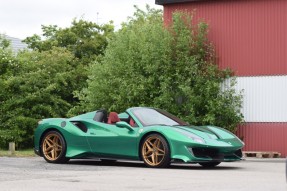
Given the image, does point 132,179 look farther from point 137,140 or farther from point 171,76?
point 171,76

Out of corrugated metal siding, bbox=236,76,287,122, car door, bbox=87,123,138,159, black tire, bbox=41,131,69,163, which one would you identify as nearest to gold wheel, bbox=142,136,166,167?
car door, bbox=87,123,138,159

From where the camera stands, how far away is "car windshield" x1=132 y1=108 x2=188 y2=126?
15445mm

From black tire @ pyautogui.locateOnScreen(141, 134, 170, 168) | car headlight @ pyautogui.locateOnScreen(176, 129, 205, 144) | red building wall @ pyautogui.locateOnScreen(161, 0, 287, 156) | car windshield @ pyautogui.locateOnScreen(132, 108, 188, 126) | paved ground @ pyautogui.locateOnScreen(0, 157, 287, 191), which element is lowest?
paved ground @ pyautogui.locateOnScreen(0, 157, 287, 191)

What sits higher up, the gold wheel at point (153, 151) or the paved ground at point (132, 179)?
the gold wheel at point (153, 151)

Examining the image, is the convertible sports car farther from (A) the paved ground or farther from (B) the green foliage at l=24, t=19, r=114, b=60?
(B) the green foliage at l=24, t=19, r=114, b=60

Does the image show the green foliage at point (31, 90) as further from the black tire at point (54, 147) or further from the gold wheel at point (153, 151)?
the gold wheel at point (153, 151)

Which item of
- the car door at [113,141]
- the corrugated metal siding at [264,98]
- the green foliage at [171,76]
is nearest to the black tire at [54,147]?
the car door at [113,141]

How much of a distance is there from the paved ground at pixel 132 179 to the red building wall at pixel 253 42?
29.6 ft

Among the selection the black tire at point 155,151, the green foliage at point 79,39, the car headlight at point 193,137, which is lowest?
the black tire at point 155,151

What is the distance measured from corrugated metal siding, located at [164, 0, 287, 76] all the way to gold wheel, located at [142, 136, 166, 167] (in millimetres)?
9336

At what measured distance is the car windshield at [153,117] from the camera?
1545 cm

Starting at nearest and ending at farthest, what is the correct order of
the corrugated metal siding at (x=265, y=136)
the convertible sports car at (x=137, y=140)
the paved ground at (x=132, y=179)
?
the paved ground at (x=132, y=179) → the convertible sports car at (x=137, y=140) → the corrugated metal siding at (x=265, y=136)

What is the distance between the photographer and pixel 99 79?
2581 centimetres

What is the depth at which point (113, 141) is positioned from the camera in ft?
50.9
